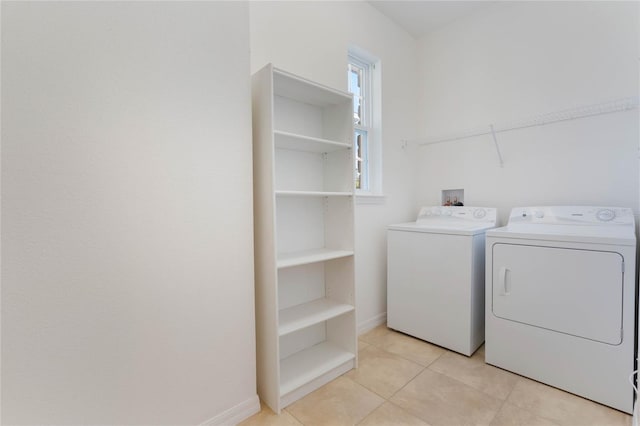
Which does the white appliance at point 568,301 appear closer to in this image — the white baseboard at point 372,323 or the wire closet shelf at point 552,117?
the wire closet shelf at point 552,117

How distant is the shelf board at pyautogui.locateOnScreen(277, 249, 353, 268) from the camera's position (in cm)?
158

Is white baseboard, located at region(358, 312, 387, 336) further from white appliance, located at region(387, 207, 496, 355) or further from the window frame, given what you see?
the window frame

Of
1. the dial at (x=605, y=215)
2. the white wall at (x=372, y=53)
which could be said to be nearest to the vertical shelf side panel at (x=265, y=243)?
the white wall at (x=372, y=53)

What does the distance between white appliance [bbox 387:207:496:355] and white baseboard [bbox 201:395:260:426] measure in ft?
4.50

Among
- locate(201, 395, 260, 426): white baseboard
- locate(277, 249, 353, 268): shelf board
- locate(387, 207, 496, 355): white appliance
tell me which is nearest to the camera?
locate(201, 395, 260, 426): white baseboard

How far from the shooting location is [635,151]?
1883 millimetres

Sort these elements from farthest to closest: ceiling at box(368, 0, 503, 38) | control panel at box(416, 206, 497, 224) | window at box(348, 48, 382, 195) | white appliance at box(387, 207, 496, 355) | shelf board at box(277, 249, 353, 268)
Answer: window at box(348, 48, 382, 195) < ceiling at box(368, 0, 503, 38) < control panel at box(416, 206, 497, 224) < white appliance at box(387, 207, 496, 355) < shelf board at box(277, 249, 353, 268)

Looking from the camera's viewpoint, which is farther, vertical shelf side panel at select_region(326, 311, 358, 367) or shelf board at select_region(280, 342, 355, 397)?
vertical shelf side panel at select_region(326, 311, 358, 367)

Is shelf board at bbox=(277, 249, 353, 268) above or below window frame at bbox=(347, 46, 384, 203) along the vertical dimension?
below

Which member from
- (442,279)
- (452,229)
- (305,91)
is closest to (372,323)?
(442,279)

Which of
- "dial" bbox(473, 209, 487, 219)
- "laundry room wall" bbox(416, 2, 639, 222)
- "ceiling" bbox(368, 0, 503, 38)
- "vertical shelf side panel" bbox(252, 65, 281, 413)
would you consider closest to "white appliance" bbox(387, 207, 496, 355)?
"dial" bbox(473, 209, 487, 219)

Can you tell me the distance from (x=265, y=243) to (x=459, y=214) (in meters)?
1.82

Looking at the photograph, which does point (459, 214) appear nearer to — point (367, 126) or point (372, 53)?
point (367, 126)

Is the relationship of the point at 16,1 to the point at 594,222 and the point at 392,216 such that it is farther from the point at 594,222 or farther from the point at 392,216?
the point at 594,222
